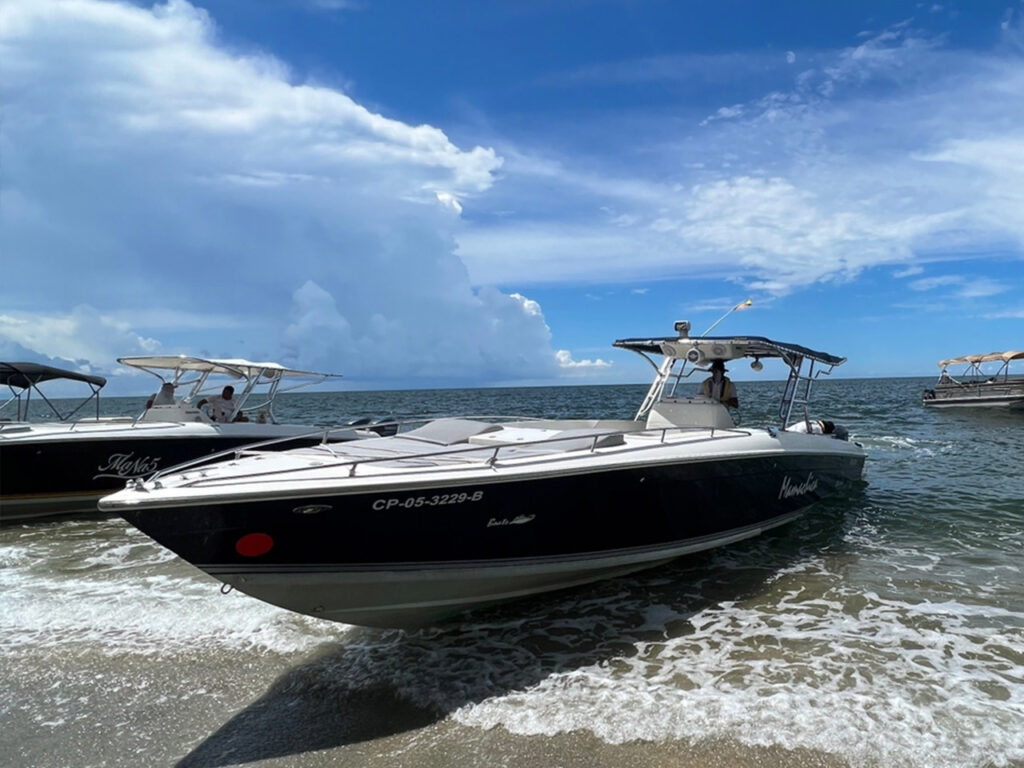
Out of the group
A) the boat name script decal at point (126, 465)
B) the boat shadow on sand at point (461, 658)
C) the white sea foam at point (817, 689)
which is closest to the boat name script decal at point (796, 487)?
the boat shadow on sand at point (461, 658)

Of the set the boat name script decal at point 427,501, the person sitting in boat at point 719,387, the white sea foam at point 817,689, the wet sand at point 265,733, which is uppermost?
the person sitting in boat at point 719,387

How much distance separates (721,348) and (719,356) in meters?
0.25

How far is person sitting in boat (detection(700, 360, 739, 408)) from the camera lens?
32.5 feet

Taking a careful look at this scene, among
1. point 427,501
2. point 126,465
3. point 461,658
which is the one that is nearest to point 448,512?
point 427,501

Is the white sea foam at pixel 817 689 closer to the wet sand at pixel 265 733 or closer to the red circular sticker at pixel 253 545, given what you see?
the wet sand at pixel 265 733

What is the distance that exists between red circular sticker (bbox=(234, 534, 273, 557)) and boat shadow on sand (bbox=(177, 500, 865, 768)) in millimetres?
1096

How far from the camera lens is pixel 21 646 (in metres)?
6.14

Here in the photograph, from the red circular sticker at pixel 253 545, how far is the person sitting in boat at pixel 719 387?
6.75 meters

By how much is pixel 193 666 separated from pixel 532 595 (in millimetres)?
3198

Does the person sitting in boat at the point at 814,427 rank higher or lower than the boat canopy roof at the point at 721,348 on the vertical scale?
lower

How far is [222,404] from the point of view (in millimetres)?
13945

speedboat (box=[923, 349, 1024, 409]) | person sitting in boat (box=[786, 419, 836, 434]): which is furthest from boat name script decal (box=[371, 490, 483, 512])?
speedboat (box=[923, 349, 1024, 409])

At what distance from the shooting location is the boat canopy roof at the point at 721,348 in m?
9.30

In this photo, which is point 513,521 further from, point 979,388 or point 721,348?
point 979,388
